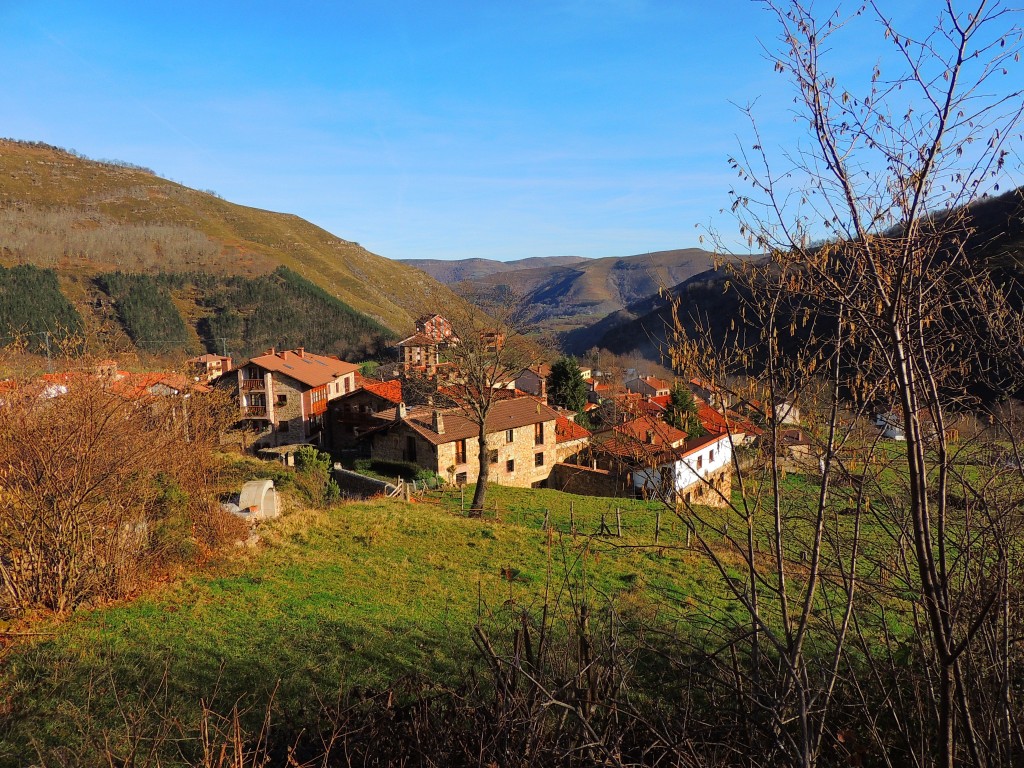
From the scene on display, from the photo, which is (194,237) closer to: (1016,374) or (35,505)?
(35,505)

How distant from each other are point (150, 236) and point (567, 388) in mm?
92220

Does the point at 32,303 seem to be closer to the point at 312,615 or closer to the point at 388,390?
the point at 388,390

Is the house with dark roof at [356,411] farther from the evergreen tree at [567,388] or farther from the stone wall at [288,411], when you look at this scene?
the evergreen tree at [567,388]

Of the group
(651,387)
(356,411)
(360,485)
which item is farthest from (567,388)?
(360,485)

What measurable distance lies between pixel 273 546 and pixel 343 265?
124 metres

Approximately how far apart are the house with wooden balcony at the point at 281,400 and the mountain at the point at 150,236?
4541cm

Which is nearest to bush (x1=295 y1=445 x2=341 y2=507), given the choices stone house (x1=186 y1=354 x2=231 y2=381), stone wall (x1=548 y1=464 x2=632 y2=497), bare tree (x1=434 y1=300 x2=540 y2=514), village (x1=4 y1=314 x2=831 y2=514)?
village (x1=4 y1=314 x2=831 y2=514)

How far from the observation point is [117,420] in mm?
9578

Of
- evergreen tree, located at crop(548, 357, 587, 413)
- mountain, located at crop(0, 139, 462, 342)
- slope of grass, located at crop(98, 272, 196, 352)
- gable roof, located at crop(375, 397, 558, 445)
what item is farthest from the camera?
mountain, located at crop(0, 139, 462, 342)

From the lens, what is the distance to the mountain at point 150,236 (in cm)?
8544

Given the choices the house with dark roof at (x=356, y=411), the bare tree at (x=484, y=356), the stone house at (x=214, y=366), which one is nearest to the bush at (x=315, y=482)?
the bare tree at (x=484, y=356)

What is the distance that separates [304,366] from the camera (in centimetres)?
4134

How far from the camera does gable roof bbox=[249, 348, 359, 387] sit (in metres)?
37.9

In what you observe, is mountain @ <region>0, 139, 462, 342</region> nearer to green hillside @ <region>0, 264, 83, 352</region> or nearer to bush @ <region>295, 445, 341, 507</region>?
green hillside @ <region>0, 264, 83, 352</region>
